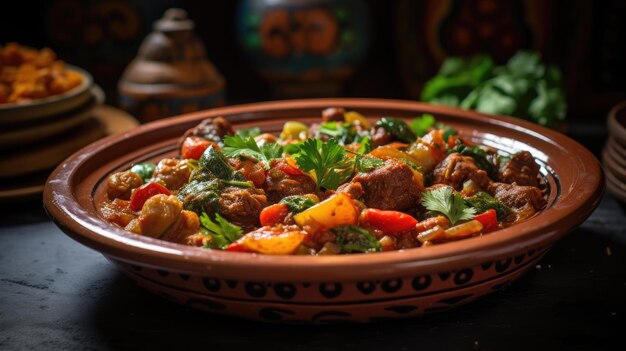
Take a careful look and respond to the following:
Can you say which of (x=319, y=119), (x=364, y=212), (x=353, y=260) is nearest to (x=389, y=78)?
(x=319, y=119)

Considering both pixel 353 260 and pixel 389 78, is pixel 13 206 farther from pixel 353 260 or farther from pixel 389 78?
pixel 389 78

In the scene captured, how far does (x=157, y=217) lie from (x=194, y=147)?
2.47ft

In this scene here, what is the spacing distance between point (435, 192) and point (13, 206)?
248 centimetres

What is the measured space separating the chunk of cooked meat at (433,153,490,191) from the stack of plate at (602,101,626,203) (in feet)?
2.65

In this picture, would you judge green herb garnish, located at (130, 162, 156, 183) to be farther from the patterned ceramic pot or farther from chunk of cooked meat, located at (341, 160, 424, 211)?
the patterned ceramic pot

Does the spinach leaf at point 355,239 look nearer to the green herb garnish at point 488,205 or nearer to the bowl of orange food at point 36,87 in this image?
the green herb garnish at point 488,205

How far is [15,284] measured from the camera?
319 cm

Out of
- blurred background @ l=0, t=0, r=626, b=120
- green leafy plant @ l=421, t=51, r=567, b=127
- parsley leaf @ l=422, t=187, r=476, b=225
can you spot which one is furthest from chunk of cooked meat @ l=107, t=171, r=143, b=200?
blurred background @ l=0, t=0, r=626, b=120

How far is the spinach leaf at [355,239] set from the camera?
2.58 metres

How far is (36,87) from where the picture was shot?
4285 mm

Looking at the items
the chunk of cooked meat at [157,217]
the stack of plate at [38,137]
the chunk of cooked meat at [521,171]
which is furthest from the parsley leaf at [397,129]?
the stack of plate at [38,137]

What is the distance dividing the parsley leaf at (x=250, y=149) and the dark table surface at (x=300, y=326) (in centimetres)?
72

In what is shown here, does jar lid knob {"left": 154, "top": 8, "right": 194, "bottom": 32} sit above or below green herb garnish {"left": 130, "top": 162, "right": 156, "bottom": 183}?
above

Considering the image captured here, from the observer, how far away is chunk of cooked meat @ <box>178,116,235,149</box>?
144 inches
